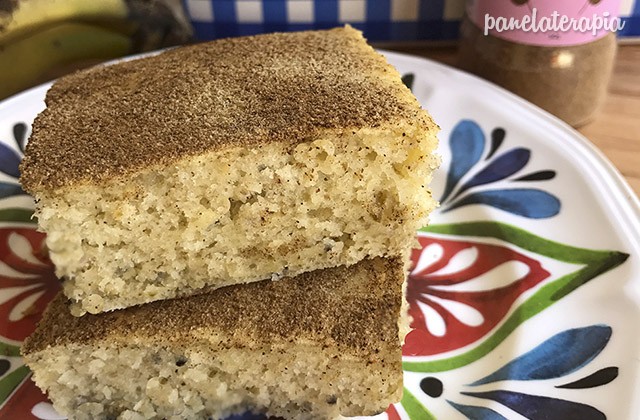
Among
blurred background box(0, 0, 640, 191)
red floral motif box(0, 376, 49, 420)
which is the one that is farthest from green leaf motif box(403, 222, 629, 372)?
red floral motif box(0, 376, 49, 420)

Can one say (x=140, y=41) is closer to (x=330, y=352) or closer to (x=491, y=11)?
(x=491, y=11)

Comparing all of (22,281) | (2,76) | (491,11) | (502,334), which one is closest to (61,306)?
(22,281)

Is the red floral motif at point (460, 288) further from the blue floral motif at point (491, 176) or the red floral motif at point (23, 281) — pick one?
the red floral motif at point (23, 281)

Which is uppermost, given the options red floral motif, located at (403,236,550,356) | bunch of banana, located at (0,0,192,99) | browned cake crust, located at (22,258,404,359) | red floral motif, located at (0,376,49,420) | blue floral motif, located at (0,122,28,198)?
bunch of banana, located at (0,0,192,99)

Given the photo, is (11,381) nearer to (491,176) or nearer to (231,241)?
(231,241)

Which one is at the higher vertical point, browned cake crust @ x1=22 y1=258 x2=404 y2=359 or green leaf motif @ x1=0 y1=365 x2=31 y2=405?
browned cake crust @ x1=22 y1=258 x2=404 y2=359

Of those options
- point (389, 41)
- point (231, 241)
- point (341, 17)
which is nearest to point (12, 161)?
point (231, 241)

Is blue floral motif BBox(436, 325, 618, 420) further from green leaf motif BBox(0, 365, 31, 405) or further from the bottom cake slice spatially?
Answer: green leaf motif BBox(0, 365, 31, 405)
